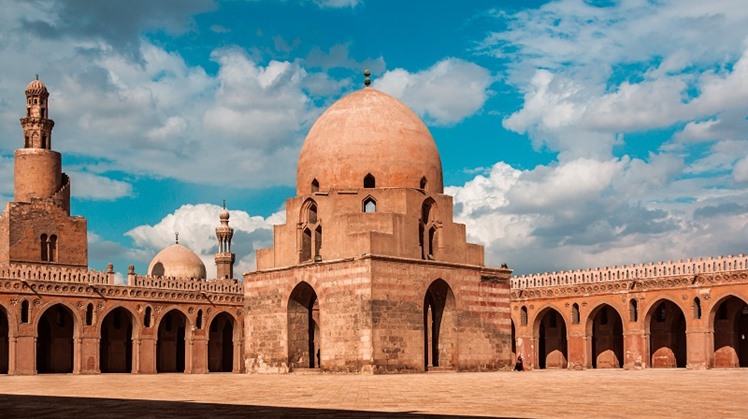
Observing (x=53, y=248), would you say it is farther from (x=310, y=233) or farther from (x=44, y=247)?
(x=310, y=233)

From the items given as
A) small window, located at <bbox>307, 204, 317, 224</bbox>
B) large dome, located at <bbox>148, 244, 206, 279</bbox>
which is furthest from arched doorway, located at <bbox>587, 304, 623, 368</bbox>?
large dome, located at <bbox>148, 244, 206, 279</bbox>

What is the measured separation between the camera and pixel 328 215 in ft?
103

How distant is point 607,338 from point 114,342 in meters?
22.6

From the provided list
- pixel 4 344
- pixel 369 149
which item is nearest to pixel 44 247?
pixel 4 344

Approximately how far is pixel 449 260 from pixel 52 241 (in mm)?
21169

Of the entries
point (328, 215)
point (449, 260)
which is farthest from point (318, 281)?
point (449, 260)

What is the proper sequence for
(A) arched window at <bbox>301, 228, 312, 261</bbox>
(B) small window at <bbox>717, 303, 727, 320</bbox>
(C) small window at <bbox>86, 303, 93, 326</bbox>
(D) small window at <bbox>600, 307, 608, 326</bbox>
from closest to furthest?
(A) arched window at <bbox>301, 228, 312, 261</bbox>
(B) small window at <bbox>717, 303, 727, 320</bbox>
(C) small window at <bbox>86, 303, 93, 326</bbox>
(D) small window at <bbox>600, 307, 608, 326</bbox>

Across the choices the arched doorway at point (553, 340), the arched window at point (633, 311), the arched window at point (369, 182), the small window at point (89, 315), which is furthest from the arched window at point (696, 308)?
the small window at point (89, 315)

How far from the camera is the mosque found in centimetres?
2991

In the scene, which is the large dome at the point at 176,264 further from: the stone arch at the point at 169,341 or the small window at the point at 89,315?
the small window at the point at 89,315

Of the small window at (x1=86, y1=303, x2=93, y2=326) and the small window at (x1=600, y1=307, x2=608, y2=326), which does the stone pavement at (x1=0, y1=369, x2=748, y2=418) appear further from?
the small window at (x1=600, y1=307, x2=608, y2=326)

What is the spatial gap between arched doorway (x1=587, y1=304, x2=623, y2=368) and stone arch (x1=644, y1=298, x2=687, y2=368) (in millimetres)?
2144

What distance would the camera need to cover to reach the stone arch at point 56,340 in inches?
1625

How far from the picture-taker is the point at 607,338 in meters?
44.4
